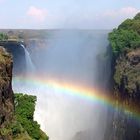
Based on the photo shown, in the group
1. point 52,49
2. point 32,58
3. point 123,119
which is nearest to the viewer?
point 123,119

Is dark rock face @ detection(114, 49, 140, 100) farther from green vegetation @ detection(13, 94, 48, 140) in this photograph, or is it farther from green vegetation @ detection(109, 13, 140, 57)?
green vegetation @ detection(13, 94, 48, 140)

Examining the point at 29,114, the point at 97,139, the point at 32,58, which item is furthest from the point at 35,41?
the point at 29,114

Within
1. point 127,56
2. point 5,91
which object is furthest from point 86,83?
point 5,91

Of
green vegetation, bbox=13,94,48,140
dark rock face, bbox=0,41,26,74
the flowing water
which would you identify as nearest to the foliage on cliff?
the flowing water

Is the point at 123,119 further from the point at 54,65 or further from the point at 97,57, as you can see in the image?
the point at 54,65

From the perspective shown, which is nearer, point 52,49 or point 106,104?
point 106,104

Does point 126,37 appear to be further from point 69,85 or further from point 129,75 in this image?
point 69,85
